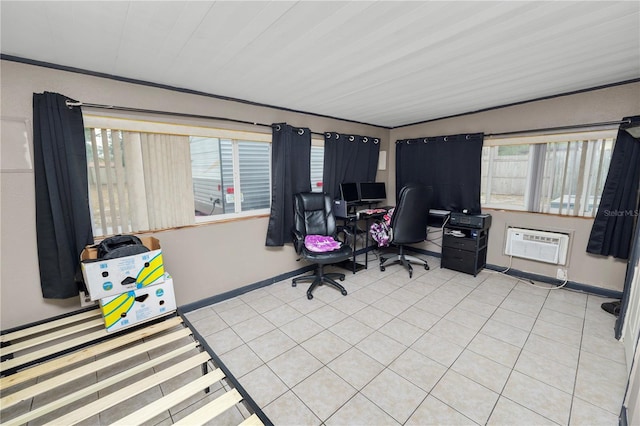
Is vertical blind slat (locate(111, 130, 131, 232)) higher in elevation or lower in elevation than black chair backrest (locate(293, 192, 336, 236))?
higher

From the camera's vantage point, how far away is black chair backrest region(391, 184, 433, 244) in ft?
11.1

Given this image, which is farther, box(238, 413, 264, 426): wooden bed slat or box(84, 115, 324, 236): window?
box(84, 115, 324, 236): window

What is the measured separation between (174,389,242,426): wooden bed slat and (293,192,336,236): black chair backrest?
2.11 m

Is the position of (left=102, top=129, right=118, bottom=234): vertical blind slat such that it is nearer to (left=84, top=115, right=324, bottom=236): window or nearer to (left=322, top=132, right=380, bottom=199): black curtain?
(left=84, top=115, right=324, bottom=236): window

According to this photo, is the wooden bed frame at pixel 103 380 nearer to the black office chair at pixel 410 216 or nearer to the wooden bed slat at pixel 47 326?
the wooden bed slat at pixel 47 326

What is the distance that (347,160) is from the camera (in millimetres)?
4023

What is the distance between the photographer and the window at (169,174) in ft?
7.13

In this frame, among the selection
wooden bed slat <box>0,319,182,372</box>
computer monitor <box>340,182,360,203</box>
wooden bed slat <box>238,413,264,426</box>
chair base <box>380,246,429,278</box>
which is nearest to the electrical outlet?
chair base <box>380,246,429,278</box>

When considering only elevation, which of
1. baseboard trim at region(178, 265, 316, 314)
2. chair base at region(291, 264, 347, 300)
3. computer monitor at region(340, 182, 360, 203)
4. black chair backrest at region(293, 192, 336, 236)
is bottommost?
baseboard trim at region(178, 265, 316, 314)

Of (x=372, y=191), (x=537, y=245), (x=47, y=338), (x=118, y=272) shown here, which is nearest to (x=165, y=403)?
(x=118, y=272)

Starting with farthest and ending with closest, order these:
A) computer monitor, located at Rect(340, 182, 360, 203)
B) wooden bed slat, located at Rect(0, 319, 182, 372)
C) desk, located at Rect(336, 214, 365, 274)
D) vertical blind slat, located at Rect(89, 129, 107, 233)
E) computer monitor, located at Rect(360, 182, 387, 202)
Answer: computer monitor, located at Rect(360, 182, 387, 202) → computer monitor, located at Rect(340, 182, 360, 203) → desk, located at Rect(336, 214, 365, 274) → vertical blind slat, located at Rect(89, 129, 107, 233) → wooden bed slat, located at Rect(0, 319, 182, 372)

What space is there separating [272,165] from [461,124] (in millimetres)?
2712

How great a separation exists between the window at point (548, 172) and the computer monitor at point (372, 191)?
1464 millimetres

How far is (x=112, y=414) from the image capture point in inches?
62.1
